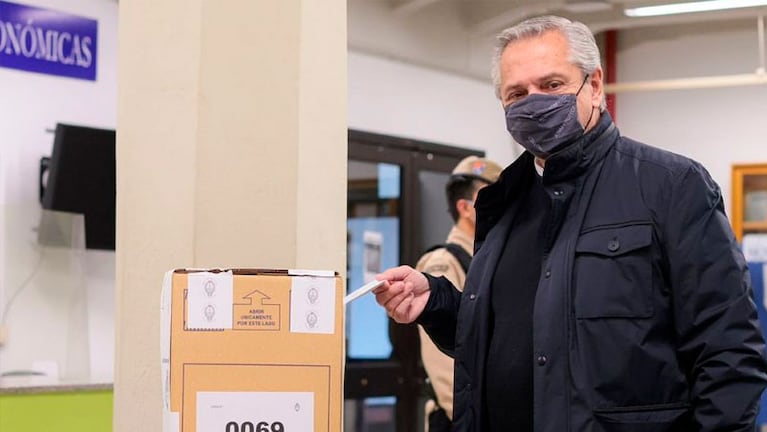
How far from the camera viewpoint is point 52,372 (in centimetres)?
464

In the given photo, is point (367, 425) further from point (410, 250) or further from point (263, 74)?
point (263, 74)

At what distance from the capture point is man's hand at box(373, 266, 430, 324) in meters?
2.22

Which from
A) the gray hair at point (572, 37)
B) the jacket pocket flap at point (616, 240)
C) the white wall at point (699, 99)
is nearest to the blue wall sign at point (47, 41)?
the gray hair at point (572, 37)

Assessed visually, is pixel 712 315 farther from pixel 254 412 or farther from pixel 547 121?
pixel 254 412

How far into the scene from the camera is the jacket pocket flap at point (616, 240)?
198 centimetres

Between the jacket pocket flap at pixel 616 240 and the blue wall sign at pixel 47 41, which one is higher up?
the blue wall sign at pixel 47 41

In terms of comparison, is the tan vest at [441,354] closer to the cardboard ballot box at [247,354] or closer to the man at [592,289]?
the man at [592,289]

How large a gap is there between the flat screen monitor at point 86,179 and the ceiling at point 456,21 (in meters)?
1.79

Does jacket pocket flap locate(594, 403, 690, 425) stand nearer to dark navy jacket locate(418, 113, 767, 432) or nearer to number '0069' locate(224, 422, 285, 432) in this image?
dark navy jacket locate(418, 113, 767, 432)

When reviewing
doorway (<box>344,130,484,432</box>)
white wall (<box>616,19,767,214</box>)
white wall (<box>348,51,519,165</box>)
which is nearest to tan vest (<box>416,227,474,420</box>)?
doorway (<box>344,130,484,432</box>)

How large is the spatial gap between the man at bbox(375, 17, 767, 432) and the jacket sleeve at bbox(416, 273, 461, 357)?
2.1 inches

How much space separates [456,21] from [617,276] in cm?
524

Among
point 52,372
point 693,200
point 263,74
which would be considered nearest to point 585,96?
point 693,200

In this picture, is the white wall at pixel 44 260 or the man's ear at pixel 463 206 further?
the white wall at pixel 44 260
